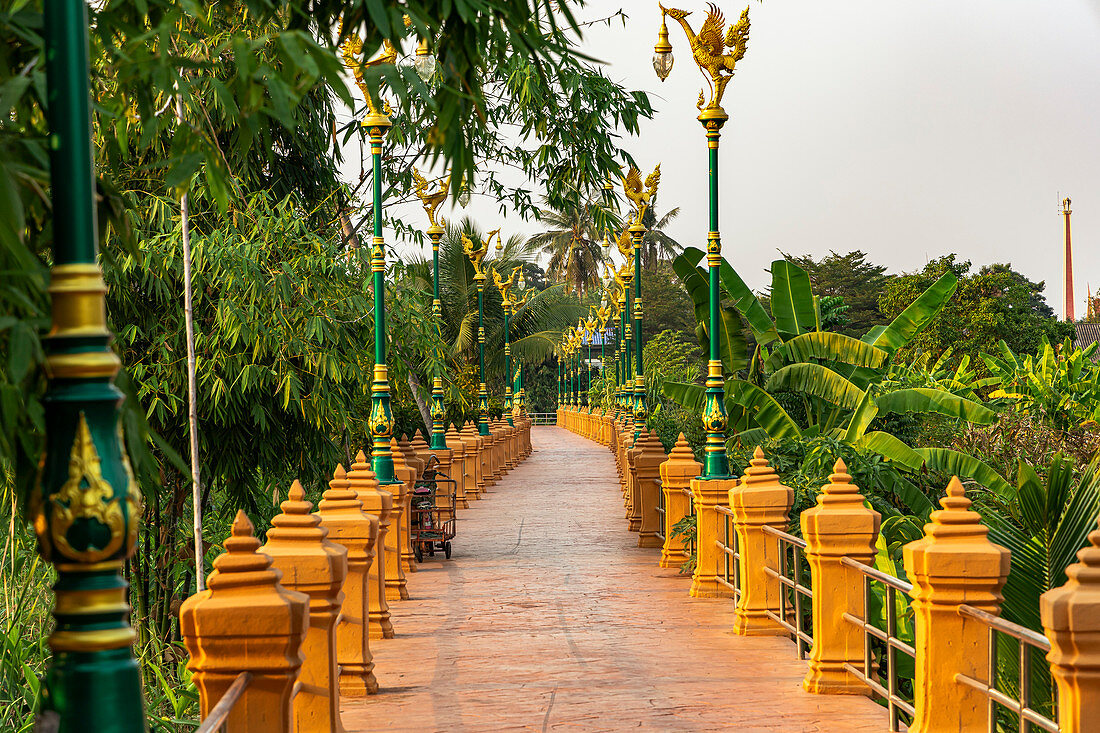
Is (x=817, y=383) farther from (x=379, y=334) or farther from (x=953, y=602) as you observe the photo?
(x=953, y=602)

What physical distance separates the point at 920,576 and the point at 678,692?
271cm

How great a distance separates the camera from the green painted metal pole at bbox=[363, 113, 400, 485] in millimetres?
13977

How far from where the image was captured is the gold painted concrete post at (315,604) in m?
6.60

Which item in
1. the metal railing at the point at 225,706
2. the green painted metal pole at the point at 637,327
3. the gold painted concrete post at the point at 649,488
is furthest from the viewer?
the green painted metal pole at the point at 637,327

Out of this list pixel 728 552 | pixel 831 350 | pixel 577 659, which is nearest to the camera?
pixel 577 659

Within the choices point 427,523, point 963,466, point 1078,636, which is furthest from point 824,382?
point 1078,636

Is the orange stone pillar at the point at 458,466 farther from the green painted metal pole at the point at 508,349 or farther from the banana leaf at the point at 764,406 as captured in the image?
the green painted metal pole at the point at 508,349

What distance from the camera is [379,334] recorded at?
14102 mm

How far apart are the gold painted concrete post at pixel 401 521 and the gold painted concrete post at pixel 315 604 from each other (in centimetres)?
676

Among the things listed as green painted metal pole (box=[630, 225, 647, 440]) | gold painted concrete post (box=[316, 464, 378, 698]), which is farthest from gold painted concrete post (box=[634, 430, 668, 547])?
gold painted concrete post (box=[316, 464, 378, 698])

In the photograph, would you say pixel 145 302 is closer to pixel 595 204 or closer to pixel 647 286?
pixel 595 204

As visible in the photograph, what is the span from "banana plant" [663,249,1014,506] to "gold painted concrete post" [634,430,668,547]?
4.36ft

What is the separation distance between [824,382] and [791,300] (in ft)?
8.84

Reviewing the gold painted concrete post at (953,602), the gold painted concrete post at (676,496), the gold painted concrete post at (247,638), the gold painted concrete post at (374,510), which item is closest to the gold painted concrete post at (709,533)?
the gold painted concrete post at (676,496)
